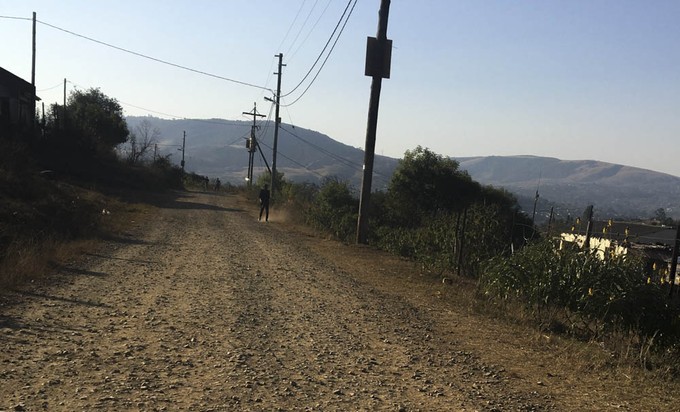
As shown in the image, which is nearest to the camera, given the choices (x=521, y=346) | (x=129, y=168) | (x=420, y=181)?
(x=521, y=346)

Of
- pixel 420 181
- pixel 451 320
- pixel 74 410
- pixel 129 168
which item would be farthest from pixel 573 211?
pixel 129 168

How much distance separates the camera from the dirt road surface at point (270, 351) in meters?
4.55

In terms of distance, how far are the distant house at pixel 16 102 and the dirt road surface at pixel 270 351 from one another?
2841cm

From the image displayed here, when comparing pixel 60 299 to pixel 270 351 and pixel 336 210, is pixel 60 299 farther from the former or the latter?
pixel 336 210

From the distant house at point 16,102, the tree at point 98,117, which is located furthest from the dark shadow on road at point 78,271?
the tree at point 98,117

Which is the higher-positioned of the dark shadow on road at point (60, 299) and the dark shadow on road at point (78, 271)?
the dark shadow on road at point (60, 299)

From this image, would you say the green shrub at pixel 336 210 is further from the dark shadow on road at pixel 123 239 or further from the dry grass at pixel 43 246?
the dry grass at pixel 43 246

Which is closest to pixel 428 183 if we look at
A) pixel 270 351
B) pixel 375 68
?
pixel 375 68

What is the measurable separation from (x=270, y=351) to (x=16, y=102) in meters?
38.6

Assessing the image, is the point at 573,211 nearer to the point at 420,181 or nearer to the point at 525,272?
the point at 525,272

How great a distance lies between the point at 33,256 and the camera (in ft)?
32.6

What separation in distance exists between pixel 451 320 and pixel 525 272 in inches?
52.8

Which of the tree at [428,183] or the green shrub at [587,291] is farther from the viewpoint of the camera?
the tree at [428,183]

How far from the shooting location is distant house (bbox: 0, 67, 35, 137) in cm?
3384
